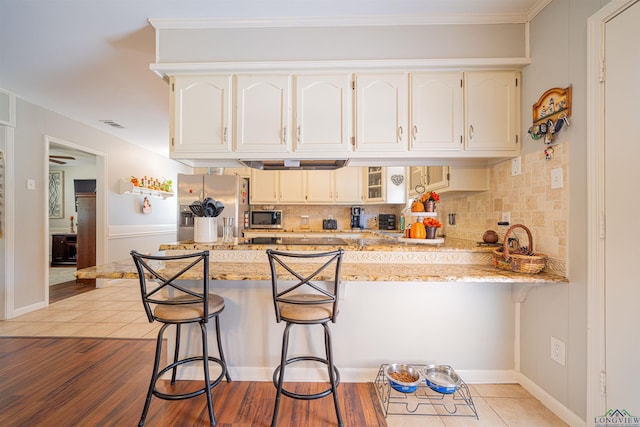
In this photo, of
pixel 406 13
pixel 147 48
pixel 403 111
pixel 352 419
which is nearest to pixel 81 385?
pixel 352 419

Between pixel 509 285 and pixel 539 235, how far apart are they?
1.42 feet

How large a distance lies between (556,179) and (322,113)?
5.16 ft

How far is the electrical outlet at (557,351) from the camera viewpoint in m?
1.65

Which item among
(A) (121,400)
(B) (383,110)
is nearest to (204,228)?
(A) (121,400)

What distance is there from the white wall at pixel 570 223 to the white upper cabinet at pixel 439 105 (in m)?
0.48

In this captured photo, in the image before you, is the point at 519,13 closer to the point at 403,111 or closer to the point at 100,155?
the point at 403,111

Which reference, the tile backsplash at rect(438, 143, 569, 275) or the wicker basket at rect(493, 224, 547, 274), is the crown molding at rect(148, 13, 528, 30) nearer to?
the tile backsplash at rect(438, 143, 569, 275)

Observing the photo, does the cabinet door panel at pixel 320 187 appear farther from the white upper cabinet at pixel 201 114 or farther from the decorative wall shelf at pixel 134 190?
the decorative wall shelf at pixel 134 190

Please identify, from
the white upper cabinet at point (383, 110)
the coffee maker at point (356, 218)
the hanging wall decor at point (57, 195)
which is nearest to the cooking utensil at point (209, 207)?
the white upper cabinet at point (383, 110)

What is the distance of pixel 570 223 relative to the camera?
1607mm

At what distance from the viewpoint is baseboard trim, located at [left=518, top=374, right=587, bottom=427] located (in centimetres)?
157

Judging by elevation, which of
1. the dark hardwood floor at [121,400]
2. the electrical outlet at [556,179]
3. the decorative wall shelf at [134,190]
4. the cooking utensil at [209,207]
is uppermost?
the decorative wall shelf at [134,190]

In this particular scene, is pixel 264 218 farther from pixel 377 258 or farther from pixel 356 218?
pixel 377 258

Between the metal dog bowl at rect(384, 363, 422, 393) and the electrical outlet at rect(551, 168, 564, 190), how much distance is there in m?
1.49
